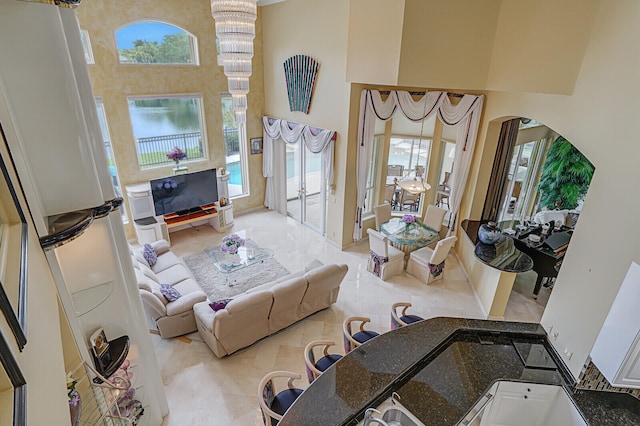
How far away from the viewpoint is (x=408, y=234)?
22.2 ft

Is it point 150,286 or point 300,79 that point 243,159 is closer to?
point 300,79

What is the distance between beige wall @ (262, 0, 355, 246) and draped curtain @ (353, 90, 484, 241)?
0.38 m

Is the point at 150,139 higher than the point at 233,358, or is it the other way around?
the point at 150,139

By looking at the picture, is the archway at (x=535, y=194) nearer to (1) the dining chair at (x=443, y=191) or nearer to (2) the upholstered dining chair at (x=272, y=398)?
(1) the dining chair at (x=443, y=191)

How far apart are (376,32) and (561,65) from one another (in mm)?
2669

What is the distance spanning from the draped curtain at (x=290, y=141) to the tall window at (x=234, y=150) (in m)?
0.56

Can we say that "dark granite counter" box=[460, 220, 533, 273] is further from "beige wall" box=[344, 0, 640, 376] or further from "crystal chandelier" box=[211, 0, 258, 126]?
"crystal chandelier" box=[211, 0, 258, 126]

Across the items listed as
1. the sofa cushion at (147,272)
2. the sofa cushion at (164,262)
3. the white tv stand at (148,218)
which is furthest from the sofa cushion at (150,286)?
the white tv stand at (148,218)

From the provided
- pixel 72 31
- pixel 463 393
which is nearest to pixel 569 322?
pixel 463 393

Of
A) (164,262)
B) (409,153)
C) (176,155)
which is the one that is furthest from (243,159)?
(409,153)

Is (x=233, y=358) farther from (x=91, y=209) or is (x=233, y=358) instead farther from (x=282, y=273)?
(x=91, y=209)

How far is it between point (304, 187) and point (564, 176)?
6034 millimetres

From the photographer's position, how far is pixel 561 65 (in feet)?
13.1

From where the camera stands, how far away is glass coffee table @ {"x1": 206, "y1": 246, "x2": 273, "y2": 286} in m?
6.43
